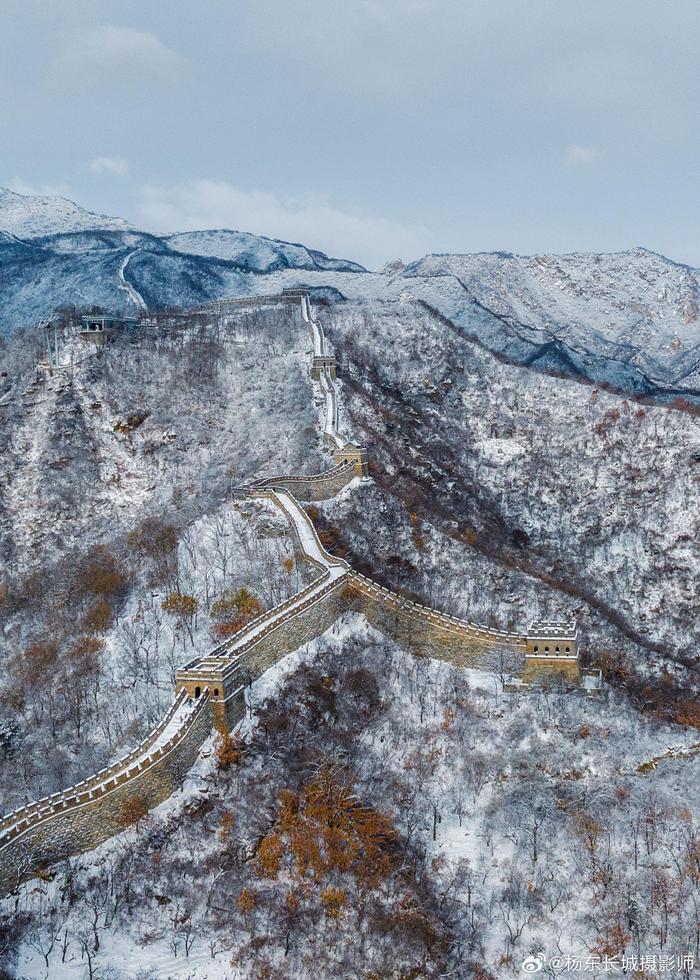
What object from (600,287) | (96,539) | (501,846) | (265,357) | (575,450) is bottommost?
(501,846)

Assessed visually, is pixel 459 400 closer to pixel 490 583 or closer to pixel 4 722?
pixel 490 583

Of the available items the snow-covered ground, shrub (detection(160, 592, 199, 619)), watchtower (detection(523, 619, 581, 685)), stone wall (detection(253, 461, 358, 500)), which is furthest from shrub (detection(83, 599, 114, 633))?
watchtower (detection(523, 619, 581, 685))

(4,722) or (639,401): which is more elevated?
(639,401)

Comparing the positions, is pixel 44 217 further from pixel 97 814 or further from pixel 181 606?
pixel 97 814

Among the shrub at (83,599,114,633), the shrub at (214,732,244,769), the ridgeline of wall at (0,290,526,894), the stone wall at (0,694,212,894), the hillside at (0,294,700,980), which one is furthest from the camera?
the shrub at (83,599,114,633)

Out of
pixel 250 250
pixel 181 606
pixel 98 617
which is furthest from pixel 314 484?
pixel 250 250

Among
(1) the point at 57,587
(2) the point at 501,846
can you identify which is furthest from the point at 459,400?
(2) the point at 501,846

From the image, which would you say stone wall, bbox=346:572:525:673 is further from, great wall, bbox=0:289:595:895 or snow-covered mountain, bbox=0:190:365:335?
snow-covered mountain, bbox=0:190:365:335
